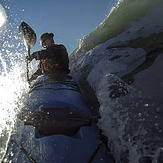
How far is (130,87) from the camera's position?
3066 millimetres

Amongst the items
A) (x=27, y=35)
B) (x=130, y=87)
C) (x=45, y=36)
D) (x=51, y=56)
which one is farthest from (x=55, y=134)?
(x=27, y=35)

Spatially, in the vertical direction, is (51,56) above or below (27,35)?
below

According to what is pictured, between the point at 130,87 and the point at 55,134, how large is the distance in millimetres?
1582

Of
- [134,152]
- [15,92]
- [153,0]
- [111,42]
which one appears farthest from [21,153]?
[153,0]

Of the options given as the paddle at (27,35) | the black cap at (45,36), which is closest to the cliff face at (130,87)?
the black cap at (45,36)

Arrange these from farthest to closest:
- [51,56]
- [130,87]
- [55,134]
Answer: [51,56]
[130,87]
[55,134]

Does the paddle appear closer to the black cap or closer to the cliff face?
the black cap

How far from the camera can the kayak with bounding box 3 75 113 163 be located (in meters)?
2.00

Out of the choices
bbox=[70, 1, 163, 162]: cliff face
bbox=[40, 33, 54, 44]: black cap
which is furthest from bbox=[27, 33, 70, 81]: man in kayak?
bbox=[70, 1, 163, 162]: cliff face

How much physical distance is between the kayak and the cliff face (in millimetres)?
327

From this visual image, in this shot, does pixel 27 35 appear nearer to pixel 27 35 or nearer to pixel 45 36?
pixel 27 35

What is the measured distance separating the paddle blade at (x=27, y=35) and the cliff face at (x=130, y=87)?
161 cm

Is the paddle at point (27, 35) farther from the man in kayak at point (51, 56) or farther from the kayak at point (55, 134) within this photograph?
the kayak at point (55, 134)

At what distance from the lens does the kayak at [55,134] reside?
200cm
